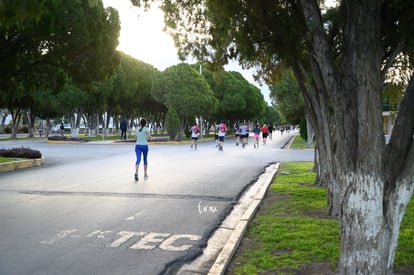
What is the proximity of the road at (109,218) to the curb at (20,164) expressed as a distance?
128 centimetres

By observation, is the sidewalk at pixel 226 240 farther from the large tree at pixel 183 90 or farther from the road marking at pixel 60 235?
the large tree at pixel 183 90

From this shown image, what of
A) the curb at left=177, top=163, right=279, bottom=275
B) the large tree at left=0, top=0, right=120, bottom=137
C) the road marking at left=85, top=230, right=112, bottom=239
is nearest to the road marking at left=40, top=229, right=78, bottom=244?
the road marking at left=85, top=230, right=112, bottom=239

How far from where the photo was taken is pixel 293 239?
625 centimetres

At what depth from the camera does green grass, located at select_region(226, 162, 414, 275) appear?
5.20 meters

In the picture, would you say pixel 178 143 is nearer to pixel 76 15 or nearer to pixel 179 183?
pixel 76 15

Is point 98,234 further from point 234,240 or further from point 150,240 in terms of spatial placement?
point 234,240

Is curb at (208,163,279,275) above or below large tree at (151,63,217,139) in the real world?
below

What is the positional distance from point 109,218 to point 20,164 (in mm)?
9993

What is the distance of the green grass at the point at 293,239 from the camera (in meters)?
5.20

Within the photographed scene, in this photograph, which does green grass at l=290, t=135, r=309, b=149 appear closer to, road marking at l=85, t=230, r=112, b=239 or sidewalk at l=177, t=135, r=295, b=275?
sidewalk at l=177, t=135, r=295, b=275

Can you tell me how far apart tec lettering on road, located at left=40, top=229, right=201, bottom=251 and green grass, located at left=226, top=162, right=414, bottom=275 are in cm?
81

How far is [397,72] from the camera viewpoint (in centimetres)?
1102

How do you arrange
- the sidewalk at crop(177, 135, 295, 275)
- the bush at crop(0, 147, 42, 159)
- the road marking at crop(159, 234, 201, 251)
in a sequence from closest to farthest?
the sidewalk at crop(177, 135, 295, 275) → the road marking at crop(159, 234, 201, 251) → the bush at crop(0, 147, 42, 159)

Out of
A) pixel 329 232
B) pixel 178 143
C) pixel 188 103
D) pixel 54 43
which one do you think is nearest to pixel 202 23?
pixel 329 232
